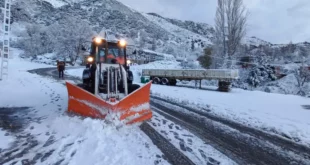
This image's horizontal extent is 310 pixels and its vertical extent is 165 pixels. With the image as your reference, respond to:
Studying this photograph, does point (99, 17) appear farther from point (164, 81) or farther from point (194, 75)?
point (194, 75)

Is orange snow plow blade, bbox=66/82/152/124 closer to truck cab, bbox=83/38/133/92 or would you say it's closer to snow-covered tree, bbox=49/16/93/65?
truck cab, bbox=83/38/133/92

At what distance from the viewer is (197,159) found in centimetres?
443

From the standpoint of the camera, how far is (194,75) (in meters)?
19.7

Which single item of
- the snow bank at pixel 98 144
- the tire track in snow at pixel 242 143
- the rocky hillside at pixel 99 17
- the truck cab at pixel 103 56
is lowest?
the tire track in snow at pixel 242 143

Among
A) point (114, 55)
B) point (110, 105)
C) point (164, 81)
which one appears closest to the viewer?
point (110, 105)

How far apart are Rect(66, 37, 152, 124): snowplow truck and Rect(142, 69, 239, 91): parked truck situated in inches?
402

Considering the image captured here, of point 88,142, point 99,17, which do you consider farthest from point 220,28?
point 99,17

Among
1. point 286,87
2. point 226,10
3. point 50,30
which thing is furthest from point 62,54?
point 286,87

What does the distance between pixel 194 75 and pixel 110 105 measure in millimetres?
14512

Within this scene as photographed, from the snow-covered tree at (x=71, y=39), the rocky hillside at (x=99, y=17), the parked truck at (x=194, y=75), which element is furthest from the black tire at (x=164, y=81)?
the rocky hillside at (x=99, y=17)

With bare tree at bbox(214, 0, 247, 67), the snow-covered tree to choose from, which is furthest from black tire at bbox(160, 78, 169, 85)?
the snow-covered tree

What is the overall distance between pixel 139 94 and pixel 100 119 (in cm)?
137

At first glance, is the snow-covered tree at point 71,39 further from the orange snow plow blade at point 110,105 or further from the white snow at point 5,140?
the white snow at point 5,140

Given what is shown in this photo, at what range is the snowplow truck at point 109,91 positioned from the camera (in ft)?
20.4
